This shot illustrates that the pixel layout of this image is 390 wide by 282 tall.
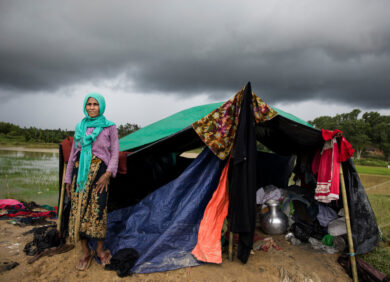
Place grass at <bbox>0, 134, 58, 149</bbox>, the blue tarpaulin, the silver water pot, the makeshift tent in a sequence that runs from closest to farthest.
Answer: the makeshift tent, the blue tarpaulin, the silver water pot, grass at <bbox>0, 134, 58, 149</bbox>

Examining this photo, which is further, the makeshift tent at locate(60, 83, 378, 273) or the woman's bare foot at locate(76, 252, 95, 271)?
the makeshift tent at locate(60, 83, 378, 273)

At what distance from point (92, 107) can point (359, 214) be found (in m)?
3.50

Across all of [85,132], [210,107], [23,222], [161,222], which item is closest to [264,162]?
[210,107]

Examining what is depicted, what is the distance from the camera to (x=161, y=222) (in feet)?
9.61

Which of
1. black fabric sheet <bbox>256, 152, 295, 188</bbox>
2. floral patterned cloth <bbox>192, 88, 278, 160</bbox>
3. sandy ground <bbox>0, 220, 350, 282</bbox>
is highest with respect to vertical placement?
floral patterned cloth <bbox>192, 88, 278, 160</bbox>

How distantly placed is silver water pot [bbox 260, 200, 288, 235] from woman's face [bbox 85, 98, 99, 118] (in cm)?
289

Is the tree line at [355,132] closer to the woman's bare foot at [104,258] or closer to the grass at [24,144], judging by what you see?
the grass at [24,144]

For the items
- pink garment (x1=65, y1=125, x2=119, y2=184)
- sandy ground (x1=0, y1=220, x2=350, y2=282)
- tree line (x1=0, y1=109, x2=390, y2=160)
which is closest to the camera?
Result: sandy ground (x1=0, y1=220, x2=350, y2=282)

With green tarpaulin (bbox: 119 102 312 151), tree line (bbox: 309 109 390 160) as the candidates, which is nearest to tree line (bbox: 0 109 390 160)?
tree line (bbox: 309 109 390 160)

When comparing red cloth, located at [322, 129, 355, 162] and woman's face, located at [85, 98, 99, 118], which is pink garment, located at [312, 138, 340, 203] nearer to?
red cloth, located at [322, 129, 355, 162]

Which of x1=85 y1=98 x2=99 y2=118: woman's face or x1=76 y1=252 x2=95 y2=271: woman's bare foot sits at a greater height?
x1=85 y1=98 x2=99 y2=118: woman's face

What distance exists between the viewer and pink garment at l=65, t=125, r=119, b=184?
95.0 inches

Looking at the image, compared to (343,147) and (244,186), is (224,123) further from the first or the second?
(343,147)

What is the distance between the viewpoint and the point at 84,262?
245cm
